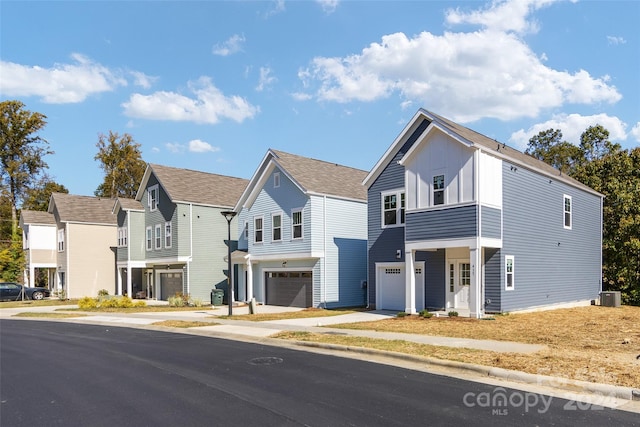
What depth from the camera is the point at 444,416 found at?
6.87 meters

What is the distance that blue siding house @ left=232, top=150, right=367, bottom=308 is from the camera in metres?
26.7

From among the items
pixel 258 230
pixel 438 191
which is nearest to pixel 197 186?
pixel 258 230

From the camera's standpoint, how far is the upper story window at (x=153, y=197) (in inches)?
1435

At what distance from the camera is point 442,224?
782 inches

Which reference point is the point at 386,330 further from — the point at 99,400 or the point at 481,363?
the point at 99,400

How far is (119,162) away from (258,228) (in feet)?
131

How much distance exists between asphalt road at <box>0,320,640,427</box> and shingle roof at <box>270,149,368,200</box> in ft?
51.3

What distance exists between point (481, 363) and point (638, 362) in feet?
10.0

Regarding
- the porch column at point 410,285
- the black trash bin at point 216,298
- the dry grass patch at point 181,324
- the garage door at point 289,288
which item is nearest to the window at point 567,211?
the porch column at point 410,285

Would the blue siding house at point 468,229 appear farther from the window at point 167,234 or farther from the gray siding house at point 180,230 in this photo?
the window at point 167,234

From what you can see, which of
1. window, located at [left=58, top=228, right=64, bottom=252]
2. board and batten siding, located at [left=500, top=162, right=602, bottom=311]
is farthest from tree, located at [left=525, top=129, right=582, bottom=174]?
window, located at [left=58, top=228, right=64, bottom=252]

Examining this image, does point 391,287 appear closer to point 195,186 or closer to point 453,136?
point 453,136

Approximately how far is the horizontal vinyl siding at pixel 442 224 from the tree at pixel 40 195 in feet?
184

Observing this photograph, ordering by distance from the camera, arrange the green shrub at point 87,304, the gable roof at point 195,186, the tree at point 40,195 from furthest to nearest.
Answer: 1. the tree at point 40,195
2. the gable roof at point 195,186
3. the green shrub at point 87,304
